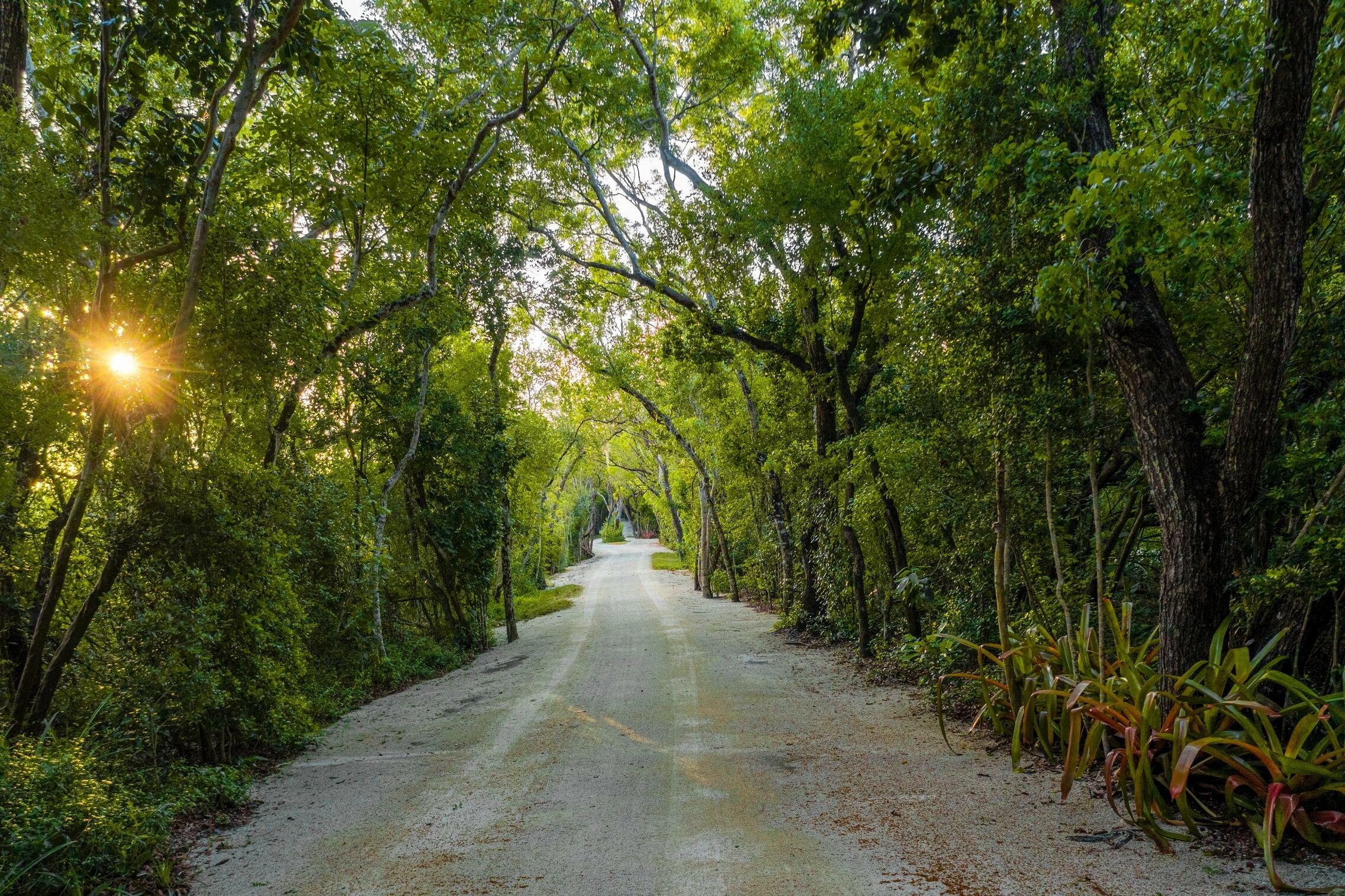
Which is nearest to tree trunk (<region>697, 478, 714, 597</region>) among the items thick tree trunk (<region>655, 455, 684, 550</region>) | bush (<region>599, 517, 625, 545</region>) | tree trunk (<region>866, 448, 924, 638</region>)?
thick tree trunk (<region>655, 455, 684, 550</region>)

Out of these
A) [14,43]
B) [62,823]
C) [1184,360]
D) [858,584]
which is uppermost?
[14,43]

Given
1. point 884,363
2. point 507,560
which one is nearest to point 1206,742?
point 884,363

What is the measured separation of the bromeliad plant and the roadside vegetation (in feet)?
0.09

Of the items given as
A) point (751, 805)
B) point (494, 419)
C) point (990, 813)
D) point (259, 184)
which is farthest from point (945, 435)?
point (494, 419)

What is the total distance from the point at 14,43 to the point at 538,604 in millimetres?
19549

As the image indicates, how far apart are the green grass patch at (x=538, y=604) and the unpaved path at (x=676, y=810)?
1054 centimetres

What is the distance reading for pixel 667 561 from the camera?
38.9m

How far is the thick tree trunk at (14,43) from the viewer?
16.0 ft

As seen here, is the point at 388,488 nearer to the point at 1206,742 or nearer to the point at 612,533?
the point at 1206,742

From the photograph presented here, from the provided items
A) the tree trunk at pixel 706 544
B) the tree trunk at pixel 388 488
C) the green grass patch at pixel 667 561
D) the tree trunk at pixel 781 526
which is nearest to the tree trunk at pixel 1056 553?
the tree trunk at pixel 388 488

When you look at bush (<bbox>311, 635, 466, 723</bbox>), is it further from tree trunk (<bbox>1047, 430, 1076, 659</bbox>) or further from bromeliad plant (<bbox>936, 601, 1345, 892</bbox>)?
tree trunk (<bbox>1047, 430, 1076, 659</bbox>)

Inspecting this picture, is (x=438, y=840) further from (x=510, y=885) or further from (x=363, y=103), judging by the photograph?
(x=363, y=103)

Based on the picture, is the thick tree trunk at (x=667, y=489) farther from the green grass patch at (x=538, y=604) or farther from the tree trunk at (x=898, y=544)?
the tree trunk at (x=898, y=544)

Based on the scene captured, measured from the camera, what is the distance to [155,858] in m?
3.87
